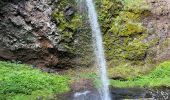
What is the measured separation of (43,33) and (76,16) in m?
1.68

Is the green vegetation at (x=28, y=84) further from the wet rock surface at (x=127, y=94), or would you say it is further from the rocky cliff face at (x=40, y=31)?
the rocky cliff face at (x=40, y=31)

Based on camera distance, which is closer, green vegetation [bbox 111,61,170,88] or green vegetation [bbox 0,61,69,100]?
green vegetation [bbox 0,61,69,100]

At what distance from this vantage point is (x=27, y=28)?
17922 mm

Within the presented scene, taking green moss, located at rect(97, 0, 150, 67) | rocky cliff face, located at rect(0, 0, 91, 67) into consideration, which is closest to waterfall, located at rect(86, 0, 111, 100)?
green moss, located at rect(97, 0, 150, 67)

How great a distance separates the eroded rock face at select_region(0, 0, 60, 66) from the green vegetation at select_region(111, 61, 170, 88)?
10.9ft

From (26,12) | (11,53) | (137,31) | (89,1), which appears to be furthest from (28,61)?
(137,31)

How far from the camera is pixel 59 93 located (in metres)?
16.0

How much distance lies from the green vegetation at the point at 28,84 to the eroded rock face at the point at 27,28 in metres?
1.02

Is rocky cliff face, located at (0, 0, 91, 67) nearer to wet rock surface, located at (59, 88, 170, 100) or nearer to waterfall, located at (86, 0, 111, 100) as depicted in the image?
waterfall, located at (86, 0, 111, 100)

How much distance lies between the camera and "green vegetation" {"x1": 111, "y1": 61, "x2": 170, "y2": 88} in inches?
664

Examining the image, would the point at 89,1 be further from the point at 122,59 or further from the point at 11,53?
the point at 11,53

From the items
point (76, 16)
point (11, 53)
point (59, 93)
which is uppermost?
point (76, 16)

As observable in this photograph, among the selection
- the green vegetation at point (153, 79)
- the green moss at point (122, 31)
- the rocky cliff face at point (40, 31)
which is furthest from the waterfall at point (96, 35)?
the green vegetation at point (153, 79)

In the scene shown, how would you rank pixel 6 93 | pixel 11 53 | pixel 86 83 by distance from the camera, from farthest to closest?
pixel 11 53
pixel 86 83
pixel 6 93
